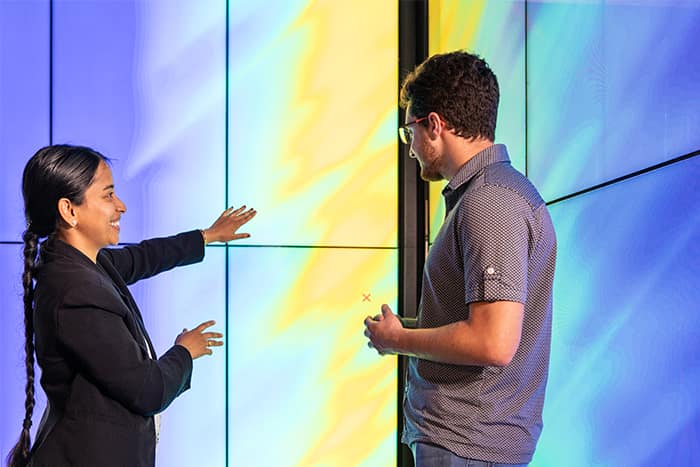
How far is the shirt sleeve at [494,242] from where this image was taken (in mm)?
1453

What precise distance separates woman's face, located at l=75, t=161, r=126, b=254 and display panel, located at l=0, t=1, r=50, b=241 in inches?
42.6

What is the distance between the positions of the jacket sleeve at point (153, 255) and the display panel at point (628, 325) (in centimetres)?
114

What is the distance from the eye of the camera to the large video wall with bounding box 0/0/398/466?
2.94m

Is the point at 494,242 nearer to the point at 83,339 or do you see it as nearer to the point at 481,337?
the point at 481,337

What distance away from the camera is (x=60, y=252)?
1.84 metres

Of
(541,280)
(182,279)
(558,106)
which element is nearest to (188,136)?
(182,279)

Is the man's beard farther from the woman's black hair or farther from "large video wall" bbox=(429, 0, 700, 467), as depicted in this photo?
the woman's black hair

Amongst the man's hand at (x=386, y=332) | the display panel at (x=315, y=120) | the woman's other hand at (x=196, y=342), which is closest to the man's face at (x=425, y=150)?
the man's hand at (x=386, y=332)

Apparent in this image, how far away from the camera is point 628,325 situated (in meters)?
1.75

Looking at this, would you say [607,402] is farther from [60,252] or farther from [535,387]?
[60,252]

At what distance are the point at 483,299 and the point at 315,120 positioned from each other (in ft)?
6.16

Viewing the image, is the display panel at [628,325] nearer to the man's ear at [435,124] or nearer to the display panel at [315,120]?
the man's ear at [435,124]

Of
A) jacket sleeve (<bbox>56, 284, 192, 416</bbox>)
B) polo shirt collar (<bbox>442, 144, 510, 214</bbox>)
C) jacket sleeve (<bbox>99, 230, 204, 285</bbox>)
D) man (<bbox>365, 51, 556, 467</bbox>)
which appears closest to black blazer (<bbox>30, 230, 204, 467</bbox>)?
jacket sleeve (<bbox>56, 284, 192, 416</bbox>)

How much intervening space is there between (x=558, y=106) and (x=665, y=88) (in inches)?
23.1
